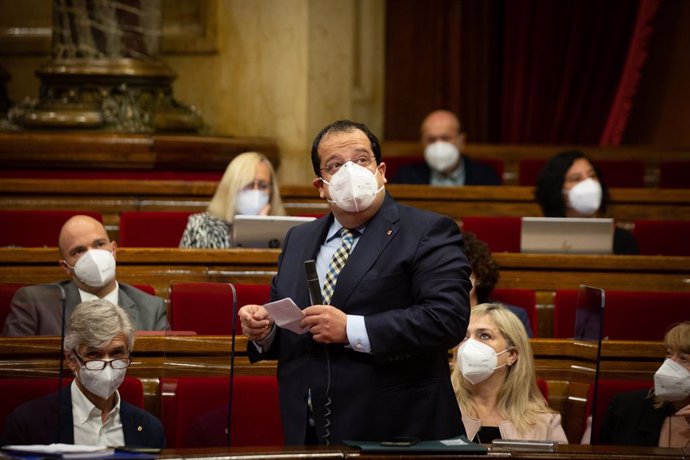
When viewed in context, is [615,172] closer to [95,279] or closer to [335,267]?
[95,279]

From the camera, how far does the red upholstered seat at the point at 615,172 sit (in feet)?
17.6

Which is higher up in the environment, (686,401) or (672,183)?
(672,183)

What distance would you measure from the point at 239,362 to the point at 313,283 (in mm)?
717

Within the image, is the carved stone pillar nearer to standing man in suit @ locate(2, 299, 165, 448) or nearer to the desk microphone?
standing man in suit @ locate(2, 299, 165, 448)

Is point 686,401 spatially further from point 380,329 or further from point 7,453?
point 7,453

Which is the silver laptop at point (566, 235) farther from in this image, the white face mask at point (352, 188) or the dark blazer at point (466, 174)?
the white face mask at point (352, 188)

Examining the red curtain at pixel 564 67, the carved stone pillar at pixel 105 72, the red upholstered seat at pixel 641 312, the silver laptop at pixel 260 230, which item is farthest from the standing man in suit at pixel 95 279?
the red curtain at pixel 564 67

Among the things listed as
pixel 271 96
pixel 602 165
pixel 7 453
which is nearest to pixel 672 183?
pixel 602 165

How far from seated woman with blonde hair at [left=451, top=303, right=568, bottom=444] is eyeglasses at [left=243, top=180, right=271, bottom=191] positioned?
143 cm

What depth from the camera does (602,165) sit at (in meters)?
5.37

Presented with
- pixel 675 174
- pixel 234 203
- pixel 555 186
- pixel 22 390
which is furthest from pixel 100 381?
pixel 675 174

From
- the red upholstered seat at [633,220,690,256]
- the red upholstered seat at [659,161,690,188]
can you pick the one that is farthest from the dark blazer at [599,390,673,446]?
the red upholstered seat at [659,161,690,188]

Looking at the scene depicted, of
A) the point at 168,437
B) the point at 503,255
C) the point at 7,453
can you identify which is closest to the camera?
the point at 7,453

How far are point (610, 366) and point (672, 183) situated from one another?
2762mm
